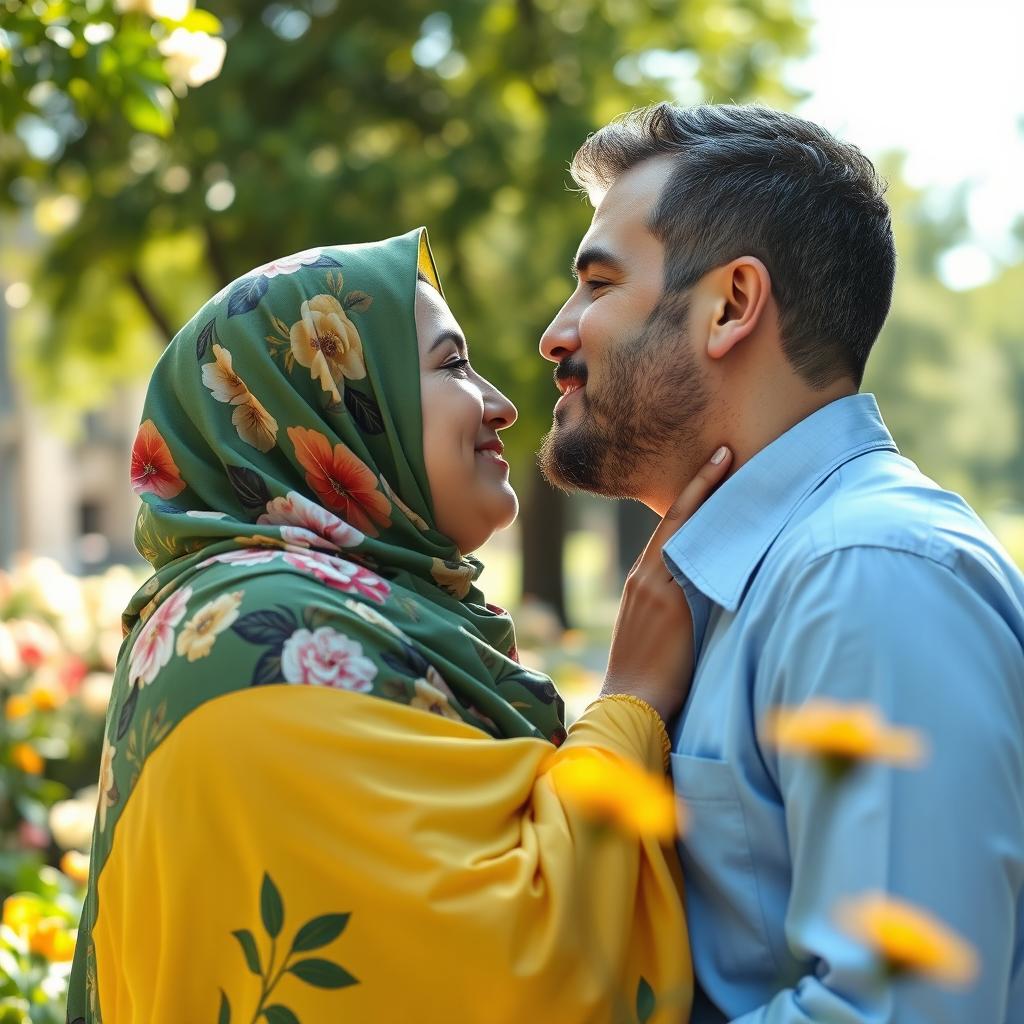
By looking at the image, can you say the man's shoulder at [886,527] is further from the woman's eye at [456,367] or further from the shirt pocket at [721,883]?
the woman's eye at [456,367]

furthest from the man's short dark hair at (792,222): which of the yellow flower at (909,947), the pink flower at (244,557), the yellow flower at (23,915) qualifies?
the yellow flower at (23,915)

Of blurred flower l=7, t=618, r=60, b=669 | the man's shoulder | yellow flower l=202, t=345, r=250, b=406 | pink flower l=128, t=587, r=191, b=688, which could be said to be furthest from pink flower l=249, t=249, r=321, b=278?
blurred flower l=7, t=618, r=60, b=669

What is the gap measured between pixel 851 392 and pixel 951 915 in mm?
999

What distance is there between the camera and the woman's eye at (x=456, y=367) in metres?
2.43

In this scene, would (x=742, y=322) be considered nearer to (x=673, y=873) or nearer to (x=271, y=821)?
(x=673, y=873)

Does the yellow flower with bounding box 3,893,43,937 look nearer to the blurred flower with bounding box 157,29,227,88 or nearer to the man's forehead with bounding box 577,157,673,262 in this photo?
the blurred flower with bounding box 157,29,227,88

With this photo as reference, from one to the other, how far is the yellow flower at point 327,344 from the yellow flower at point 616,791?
0.76 m

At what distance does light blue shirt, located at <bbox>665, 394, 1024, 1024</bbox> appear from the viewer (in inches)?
64.1

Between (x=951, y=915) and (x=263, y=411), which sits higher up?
(x=263, y=411)

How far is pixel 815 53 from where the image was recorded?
45.5 feet

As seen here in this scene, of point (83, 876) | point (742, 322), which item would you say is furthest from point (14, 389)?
point (742, 322)

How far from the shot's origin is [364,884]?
68.9 inches

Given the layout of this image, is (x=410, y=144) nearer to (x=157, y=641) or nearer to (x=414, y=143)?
(x=414, y=143)

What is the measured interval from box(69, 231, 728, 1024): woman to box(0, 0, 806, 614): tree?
29.9 ft
